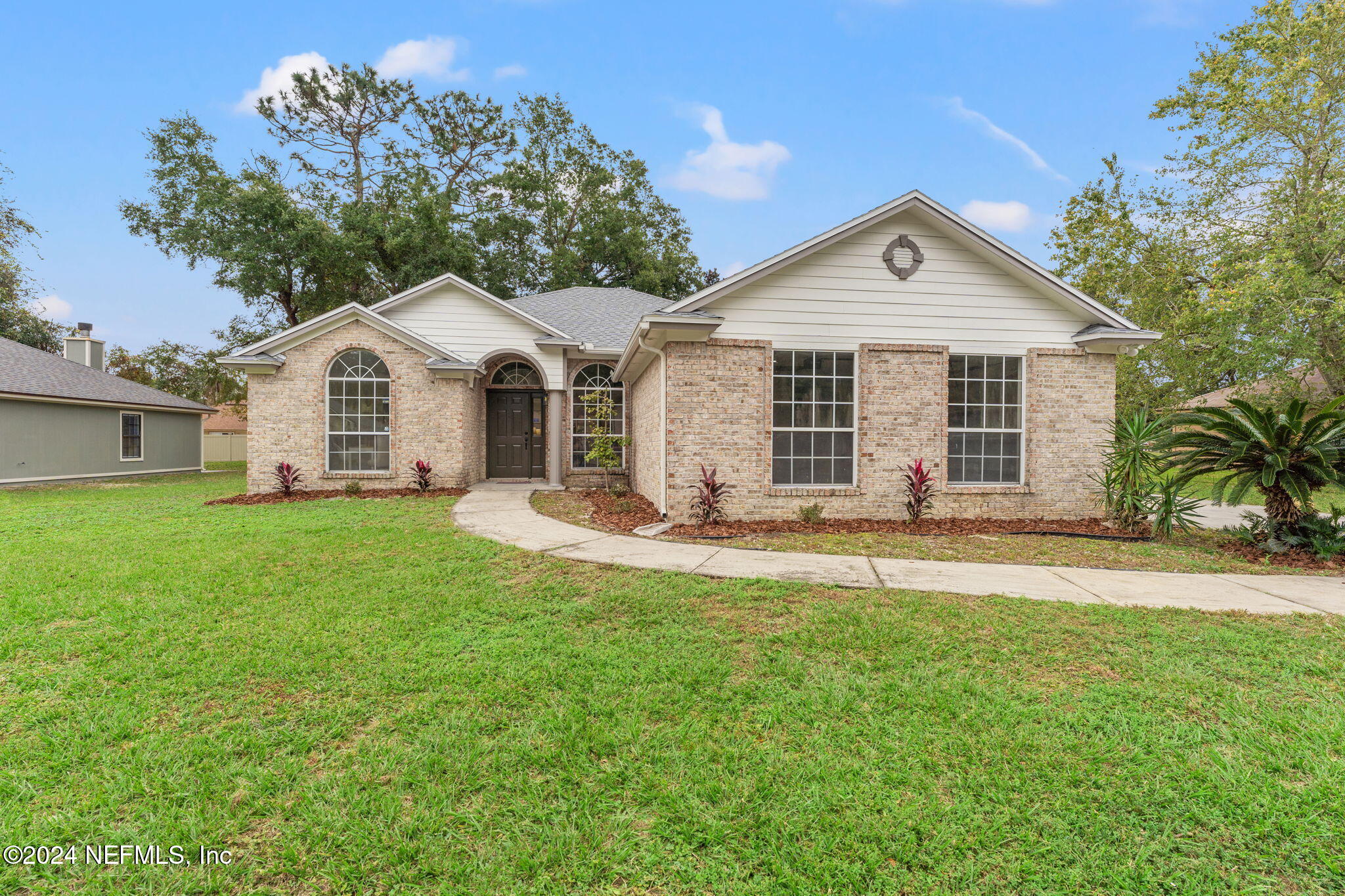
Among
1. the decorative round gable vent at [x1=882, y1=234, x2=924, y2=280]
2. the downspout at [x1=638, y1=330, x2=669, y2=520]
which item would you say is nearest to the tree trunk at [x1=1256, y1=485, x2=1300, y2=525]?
the decorative round gable vent at [x1=882, y1=234, x2=924, y2=280]

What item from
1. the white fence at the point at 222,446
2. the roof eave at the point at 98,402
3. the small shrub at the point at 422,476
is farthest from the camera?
the white fence at the point at 222,446

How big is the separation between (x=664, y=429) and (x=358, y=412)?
822cm

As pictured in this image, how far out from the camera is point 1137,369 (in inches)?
813

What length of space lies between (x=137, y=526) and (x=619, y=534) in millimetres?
7210

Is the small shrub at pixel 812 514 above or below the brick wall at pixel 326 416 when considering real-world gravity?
below

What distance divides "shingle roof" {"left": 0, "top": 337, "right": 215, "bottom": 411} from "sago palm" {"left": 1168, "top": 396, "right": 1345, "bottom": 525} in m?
24.9

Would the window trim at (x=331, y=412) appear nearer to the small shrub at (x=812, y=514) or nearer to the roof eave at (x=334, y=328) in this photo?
the roof eave at (x=334, y=328)

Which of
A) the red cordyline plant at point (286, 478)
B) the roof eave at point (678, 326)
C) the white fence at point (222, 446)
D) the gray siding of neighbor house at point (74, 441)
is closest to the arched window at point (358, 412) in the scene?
the red cordyline plant at point (286, 478)

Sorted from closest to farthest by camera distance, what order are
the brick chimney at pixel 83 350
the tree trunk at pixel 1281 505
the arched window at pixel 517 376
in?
1. the tree trunk at pixel 1281 505
2. the arched window at pixel 517 376
3. the brick chimney at pixel 83 350

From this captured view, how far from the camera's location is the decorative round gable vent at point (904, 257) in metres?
8.56

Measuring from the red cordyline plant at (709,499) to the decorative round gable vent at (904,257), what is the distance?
13.5 ft

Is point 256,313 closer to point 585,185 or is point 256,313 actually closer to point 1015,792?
point 585,185

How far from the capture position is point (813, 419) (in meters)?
8.65

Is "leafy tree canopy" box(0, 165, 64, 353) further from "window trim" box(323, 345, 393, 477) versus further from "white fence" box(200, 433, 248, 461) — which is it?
"window trim" box(323, 345, 393, 477)
